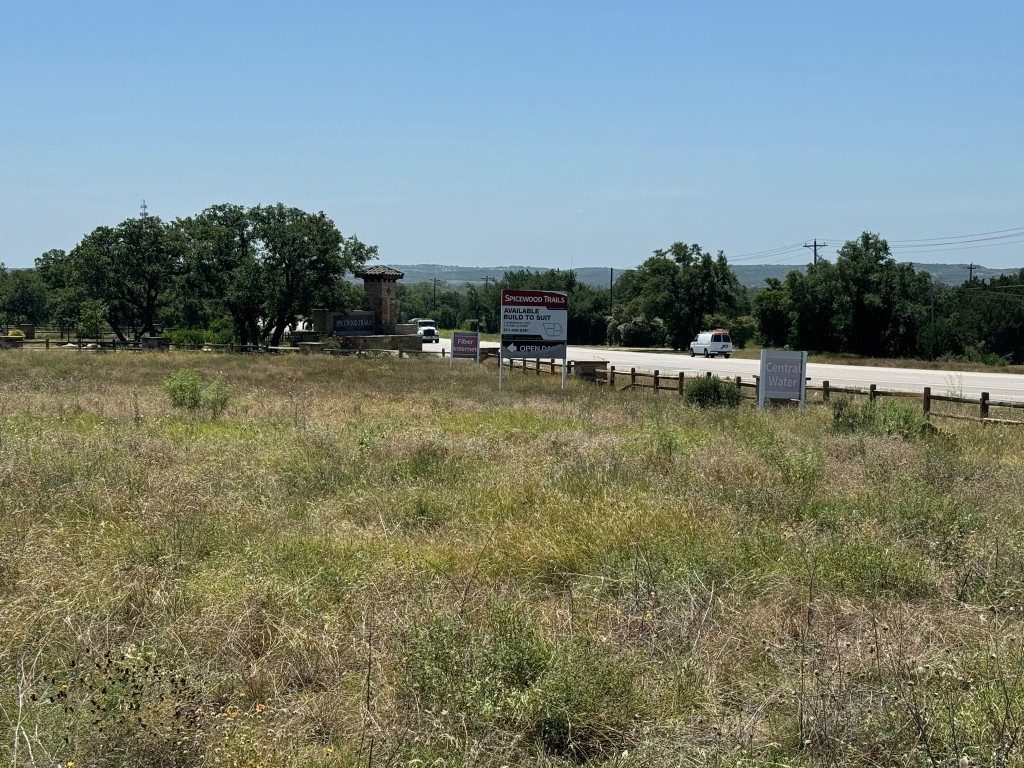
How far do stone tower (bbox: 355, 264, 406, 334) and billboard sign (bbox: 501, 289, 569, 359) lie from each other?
911 inches

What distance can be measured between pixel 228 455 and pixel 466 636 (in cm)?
713

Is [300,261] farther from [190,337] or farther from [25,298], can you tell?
[25,298]

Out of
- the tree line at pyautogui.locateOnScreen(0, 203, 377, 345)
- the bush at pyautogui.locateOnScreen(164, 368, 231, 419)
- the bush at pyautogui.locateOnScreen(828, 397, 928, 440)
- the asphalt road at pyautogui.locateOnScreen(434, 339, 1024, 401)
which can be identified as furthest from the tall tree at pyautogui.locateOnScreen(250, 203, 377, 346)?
the bush at pyautogui.locateOnScreen(828, 397, 928, 440)

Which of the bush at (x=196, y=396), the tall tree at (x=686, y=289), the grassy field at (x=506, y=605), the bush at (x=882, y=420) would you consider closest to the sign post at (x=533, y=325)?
the bush at (x=196, y=396)

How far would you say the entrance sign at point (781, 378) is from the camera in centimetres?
1917

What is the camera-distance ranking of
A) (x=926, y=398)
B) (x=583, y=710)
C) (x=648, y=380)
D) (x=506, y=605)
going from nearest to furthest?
(x=583, y=710) → (x=506, y=605) → (x=926, y=398) → (x=648, y=380)

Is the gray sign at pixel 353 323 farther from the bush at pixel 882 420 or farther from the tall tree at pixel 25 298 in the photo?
the tall tree at pixel 25 298

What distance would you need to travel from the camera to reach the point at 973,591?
21.7ft

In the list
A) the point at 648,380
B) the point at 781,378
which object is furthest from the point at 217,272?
the point at 781,378

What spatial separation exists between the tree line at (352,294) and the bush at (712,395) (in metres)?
29.3

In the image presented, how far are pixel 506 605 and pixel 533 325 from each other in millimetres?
19514

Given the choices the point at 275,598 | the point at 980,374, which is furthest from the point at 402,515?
the point at 980,374

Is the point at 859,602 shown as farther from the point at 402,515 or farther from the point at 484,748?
the point at 402,515

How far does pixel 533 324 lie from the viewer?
2522 cm
